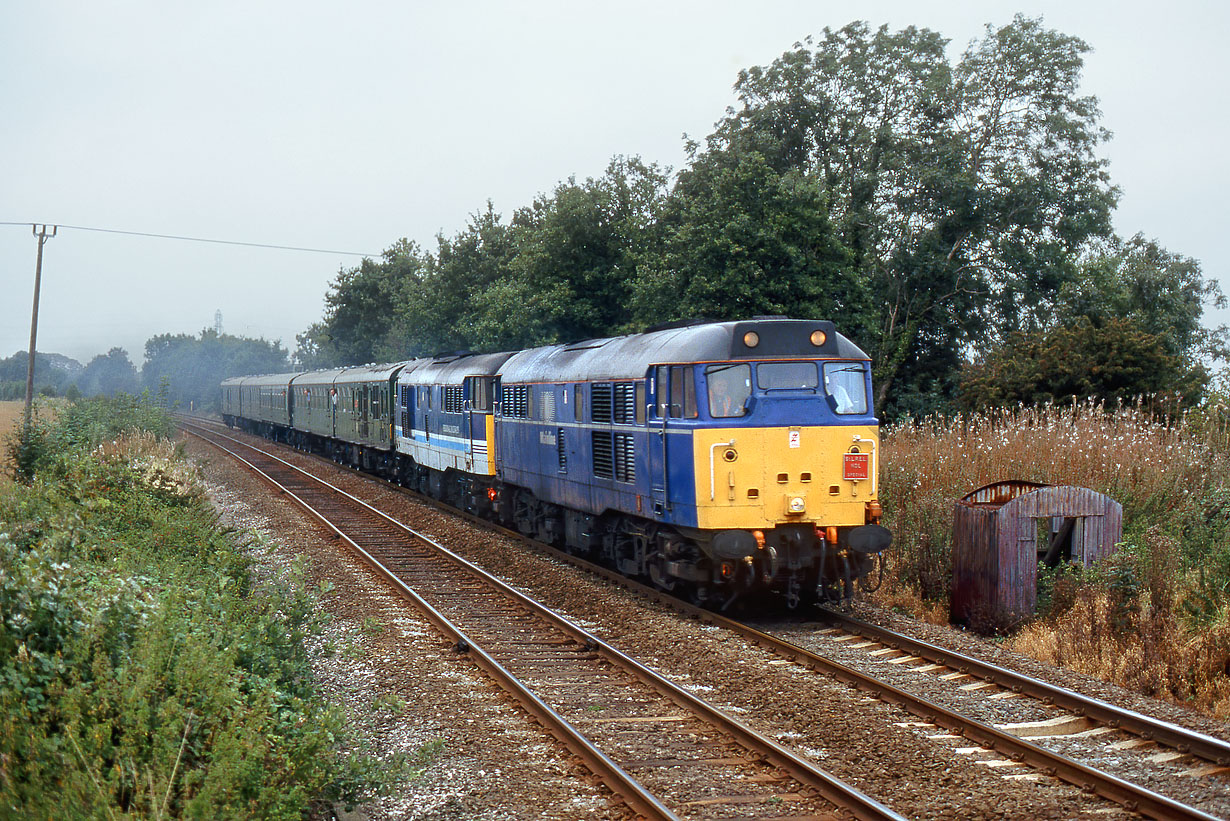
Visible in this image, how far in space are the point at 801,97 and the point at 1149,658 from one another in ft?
103

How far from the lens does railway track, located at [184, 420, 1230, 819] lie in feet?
20.7

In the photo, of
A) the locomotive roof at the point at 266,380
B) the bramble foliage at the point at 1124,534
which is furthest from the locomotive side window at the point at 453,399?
the locomotive roof at the point at 266,380

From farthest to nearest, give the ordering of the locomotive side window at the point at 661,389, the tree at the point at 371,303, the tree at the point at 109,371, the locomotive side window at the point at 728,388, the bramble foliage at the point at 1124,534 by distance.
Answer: the tree at the point at 109,371 → the tree at the point at 371,303 → the locomotive side window at the point at 661,389 → the locomotive side window at the point at 728,388 → the bramble foliage at the point at 1124,534

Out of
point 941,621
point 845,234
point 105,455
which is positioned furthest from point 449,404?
point 845,234

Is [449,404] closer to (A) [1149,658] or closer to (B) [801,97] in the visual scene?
(A) [1149,658]

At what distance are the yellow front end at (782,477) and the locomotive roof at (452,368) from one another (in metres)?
9.64

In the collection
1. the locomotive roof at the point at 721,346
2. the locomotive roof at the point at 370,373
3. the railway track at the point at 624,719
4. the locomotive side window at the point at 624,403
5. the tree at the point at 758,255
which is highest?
the tree at the point at 758,255

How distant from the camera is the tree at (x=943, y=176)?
3412 cm

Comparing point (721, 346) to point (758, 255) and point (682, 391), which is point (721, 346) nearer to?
point (682, 391)

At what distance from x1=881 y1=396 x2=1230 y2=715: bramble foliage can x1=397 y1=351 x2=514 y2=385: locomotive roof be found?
740cm

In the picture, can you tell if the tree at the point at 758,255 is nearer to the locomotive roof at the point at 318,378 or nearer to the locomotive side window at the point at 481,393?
the locomotive side window at the point at 481,393

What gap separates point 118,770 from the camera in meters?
4.96

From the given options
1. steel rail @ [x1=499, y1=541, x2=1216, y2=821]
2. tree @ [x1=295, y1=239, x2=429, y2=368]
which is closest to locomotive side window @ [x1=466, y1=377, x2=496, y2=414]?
steel rail @ [x1=499, y1=541, x2=1216, y2=821]

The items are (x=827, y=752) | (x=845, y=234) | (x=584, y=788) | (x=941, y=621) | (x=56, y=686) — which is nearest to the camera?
(x=56, y=686)
